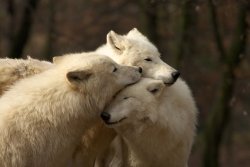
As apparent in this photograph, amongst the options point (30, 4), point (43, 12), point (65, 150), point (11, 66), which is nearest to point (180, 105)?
point (65, 150)

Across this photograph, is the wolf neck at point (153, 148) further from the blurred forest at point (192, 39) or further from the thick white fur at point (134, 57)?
the blurred forest at point (192, 39)

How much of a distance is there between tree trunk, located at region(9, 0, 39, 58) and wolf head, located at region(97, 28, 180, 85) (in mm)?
11281

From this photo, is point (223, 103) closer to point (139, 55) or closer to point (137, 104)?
point (139, 55)

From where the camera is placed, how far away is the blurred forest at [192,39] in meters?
17.0

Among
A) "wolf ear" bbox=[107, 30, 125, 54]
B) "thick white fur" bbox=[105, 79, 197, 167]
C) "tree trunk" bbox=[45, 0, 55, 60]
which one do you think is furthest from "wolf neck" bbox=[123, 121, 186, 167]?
"tree trunk" bbox=[45, 0, 55, 60]

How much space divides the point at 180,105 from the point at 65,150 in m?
1.47

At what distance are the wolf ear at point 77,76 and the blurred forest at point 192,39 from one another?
6846 millimetres

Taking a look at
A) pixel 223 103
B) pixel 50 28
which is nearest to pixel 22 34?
pixel 50 28

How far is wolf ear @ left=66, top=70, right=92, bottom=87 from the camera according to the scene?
838cm

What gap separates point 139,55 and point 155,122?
0.91 m

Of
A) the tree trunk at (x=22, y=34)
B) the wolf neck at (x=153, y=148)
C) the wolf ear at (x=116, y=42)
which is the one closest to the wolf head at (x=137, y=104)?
the wolf neck at (x=153, y=148)

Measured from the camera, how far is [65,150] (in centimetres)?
870

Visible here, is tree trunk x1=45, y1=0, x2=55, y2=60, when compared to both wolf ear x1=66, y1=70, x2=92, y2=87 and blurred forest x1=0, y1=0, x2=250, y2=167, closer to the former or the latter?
blurred forest x1=0, y1=0, x2=250, y2=167

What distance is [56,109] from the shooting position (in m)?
8.55
